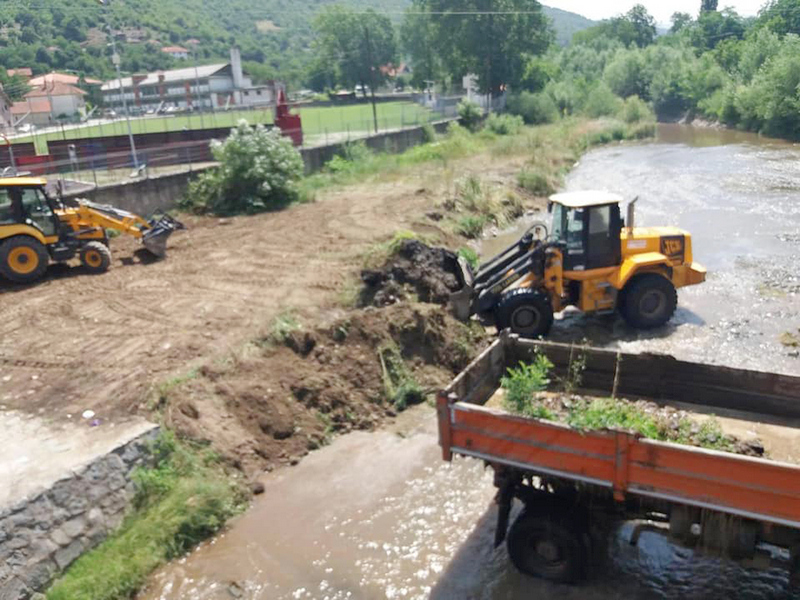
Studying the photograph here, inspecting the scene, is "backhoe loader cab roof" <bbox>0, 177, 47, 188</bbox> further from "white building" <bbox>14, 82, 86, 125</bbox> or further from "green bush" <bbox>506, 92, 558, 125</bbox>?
"green bush" <bbox>506, 92, 558, 125</bbox>

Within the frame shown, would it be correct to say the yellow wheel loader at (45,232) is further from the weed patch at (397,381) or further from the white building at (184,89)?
the white building at (184,89)

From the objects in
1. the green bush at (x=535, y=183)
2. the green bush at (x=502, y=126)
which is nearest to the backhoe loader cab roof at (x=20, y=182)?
the green bush at (x=535, y=183)

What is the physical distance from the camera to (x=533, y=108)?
48.2 metres

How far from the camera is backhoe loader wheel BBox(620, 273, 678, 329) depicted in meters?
12.0

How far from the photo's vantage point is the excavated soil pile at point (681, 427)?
244 inches

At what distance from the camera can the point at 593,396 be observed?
755cm

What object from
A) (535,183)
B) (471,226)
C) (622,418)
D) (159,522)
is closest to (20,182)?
(159,522)

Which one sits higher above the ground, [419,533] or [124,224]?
[124,224]

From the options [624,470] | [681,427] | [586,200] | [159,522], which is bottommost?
[159,522]

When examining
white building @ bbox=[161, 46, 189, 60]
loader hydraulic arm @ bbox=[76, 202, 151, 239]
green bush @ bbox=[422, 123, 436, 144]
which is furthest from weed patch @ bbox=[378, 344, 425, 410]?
white building @ bbox=[161, 46, 189, 60]

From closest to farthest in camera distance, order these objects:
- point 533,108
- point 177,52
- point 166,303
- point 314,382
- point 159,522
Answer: point 159,522, point 314,382, point 166,303, point 533,108, point 177,52

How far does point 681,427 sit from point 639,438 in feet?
3.72

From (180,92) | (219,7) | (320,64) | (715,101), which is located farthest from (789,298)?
(219,7)

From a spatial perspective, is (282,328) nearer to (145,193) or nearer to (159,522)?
(159,522)
